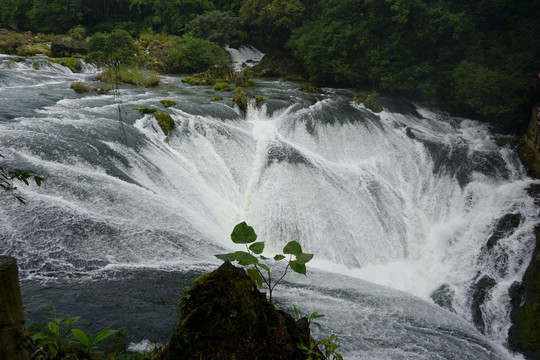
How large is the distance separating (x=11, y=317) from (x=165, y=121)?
7.68m

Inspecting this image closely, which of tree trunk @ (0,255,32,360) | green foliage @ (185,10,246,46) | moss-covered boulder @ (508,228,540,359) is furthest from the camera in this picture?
green foliage @ (185,10,246,46)

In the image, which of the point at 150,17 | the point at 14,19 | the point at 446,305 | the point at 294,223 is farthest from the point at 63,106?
the point at 14,19

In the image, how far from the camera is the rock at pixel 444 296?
617 cm

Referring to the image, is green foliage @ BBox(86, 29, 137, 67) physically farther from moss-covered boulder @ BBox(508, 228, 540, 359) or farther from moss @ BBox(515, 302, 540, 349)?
moss @ BBox(515, 302, 540, 349)

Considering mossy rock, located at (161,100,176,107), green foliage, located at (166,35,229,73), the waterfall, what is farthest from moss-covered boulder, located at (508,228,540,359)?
the waterfall

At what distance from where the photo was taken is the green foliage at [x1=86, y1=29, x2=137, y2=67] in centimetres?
1580

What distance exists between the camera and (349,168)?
939cm

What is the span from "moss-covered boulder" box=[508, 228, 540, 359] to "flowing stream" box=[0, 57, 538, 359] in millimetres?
174

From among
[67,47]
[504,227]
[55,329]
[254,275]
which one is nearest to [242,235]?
[254,275]

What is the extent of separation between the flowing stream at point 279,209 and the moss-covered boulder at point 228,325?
1.13 m

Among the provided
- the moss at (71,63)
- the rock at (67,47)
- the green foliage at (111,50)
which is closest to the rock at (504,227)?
the green foliage at (111,50)

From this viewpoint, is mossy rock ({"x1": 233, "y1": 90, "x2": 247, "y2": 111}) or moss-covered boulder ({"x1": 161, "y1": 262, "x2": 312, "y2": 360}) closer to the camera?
moss-covered boulder ({"x1": 161, "y1": 262, "x2": 312, "y2": 360})

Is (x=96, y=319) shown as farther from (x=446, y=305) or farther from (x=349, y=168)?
(x=349, y=168)

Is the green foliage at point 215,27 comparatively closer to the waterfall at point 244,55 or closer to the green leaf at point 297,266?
the waterfall at point 244,55
